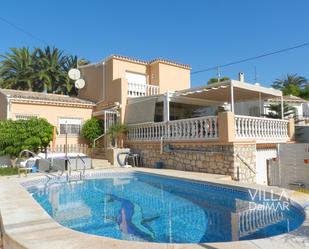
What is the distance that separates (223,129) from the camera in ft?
51.0

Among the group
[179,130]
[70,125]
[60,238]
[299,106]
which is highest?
[299,106]

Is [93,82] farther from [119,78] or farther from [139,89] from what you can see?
[139,89]

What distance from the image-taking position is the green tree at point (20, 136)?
19766 millimetres

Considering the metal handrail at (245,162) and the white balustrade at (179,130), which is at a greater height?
the white balustrade at (179,130)

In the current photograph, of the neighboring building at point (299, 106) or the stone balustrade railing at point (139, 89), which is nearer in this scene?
the stone balustrade railing at point (139, 89)

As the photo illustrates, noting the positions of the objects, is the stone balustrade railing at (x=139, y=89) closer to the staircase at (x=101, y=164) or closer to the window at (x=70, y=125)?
the window at (x=70, y=125)

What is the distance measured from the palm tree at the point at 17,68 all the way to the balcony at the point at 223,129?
32.0 meters

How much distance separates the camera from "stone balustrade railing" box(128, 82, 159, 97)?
25.4 m

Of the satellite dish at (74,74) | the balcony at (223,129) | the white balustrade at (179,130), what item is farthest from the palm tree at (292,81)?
the white balustrade at (179,130)

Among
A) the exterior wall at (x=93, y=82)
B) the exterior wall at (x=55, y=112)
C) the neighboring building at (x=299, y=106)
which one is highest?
the exterior wall at (x=93, y=82)

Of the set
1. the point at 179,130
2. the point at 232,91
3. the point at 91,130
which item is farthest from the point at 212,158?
the point at 91,130

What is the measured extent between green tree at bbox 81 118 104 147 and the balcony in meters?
5.66

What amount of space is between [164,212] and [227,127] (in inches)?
278

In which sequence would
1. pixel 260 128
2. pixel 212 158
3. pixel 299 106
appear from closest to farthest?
1. pixel 212 158
2. pixel 260 128
3. pixel 299 106
